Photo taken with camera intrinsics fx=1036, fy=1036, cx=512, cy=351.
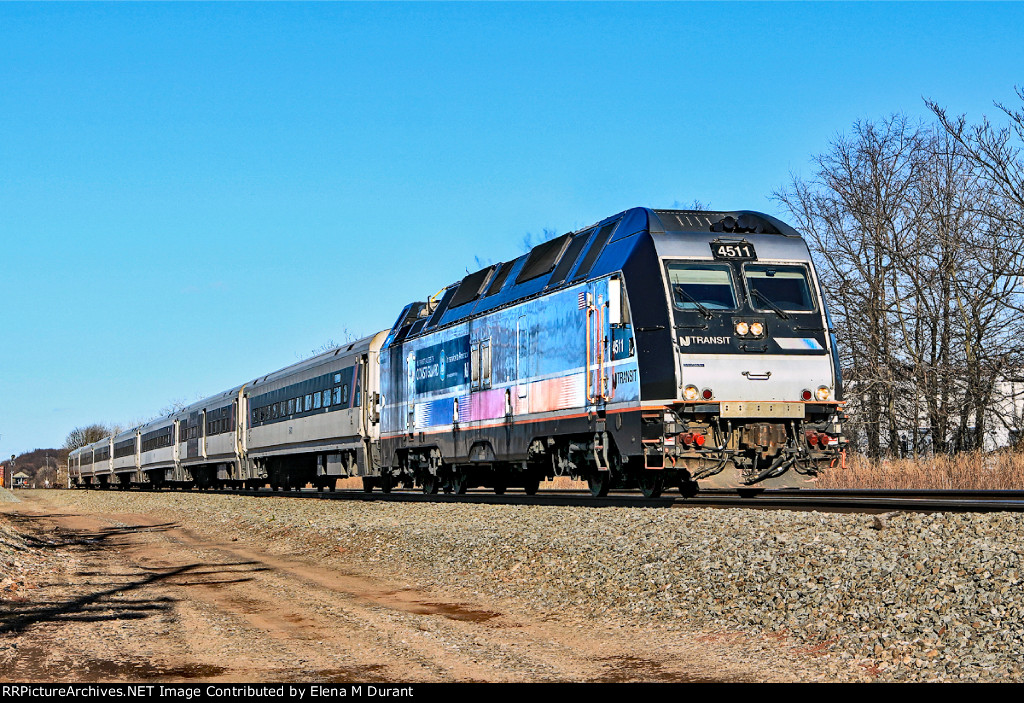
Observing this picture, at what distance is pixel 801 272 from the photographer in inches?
597

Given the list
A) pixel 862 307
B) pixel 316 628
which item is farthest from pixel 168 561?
pixel 862 307

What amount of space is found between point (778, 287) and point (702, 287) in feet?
3.87

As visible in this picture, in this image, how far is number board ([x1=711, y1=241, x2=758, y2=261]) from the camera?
1494 cm

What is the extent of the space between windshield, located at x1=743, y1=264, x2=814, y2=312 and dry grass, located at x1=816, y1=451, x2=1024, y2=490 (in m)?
7.04

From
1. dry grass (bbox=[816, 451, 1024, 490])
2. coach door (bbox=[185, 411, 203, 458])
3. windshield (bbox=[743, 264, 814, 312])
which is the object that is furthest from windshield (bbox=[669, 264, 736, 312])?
coach door (bbox=[185, 411, 203, 458])

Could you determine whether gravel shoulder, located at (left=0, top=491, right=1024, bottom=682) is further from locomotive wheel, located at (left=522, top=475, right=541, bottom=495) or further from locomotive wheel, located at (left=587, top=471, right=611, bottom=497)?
locomotive wheel, located at (left=522, top=475, right=541, bottom=495)

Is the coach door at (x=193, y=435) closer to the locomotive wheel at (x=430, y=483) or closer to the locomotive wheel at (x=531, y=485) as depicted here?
the locomotive wheel at (x=430, y=483)

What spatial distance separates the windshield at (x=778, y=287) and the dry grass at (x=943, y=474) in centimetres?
704

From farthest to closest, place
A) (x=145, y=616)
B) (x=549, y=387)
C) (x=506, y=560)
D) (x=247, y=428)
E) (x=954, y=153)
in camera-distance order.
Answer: (x=247, y=428) < (x=954, y=153) < (x=549, y=387) < (x=506, y=560) < (x=145, y=616)

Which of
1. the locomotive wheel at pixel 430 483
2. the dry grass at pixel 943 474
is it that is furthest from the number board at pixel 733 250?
the locomotive wheel at pixel 430 483

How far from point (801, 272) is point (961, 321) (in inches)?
775

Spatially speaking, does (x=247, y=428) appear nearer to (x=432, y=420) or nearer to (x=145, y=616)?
(x=432, y=420)

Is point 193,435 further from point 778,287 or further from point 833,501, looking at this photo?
point 833,501

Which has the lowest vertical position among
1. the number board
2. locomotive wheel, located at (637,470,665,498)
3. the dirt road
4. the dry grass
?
the dirt road
